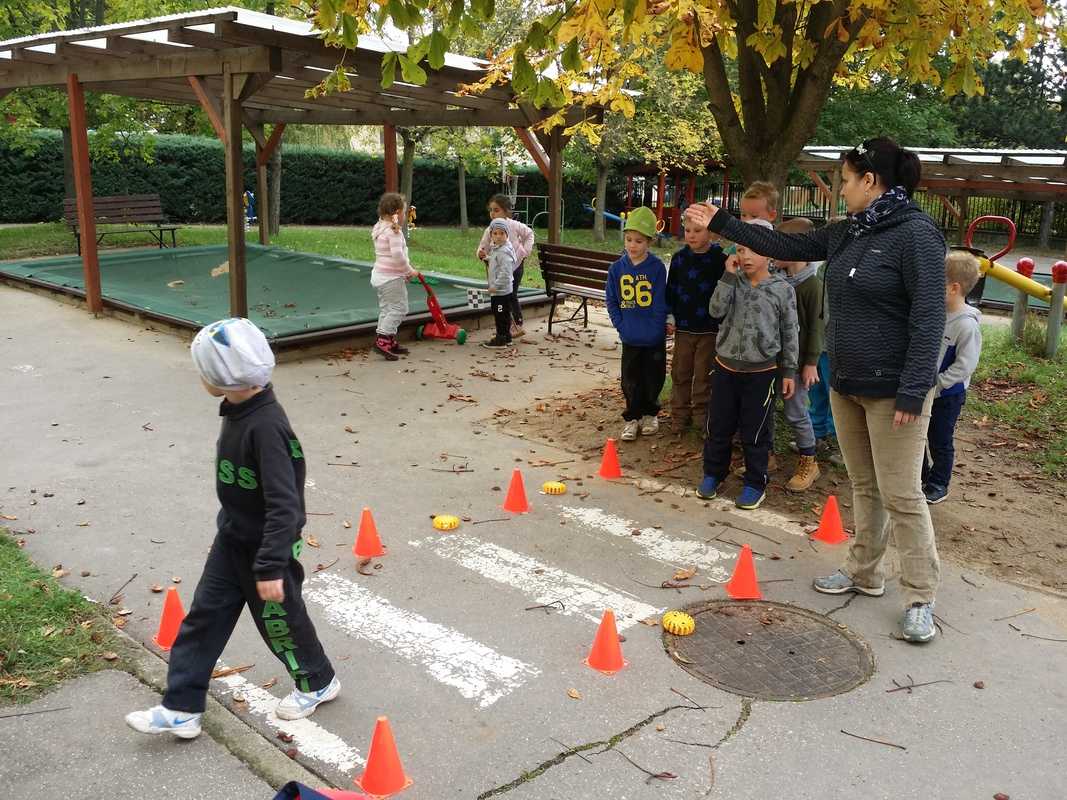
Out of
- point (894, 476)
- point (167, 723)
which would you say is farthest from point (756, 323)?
point (167, 723)

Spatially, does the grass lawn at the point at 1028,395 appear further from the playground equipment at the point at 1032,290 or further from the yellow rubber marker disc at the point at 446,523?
the yellow rubber marker disc at the point at 446,523

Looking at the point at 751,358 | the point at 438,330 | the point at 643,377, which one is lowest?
the point at 438,330

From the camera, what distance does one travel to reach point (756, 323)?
5734mm

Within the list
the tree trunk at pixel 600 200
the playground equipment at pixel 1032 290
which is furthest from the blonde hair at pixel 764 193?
the tree trunk at pixel 600 200

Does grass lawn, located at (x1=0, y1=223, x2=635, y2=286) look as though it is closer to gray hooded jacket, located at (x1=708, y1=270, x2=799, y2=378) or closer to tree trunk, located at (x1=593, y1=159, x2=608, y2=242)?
tree trunk, located at (x1=593, y1=159, x2=608, y2=242)

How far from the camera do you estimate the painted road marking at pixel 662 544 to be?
510 centimetres

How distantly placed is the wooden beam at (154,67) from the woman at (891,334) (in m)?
7.00

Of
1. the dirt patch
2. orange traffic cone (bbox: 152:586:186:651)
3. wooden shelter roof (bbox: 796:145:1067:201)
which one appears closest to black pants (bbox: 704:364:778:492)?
the dirt patch

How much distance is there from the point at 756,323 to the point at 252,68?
634cm

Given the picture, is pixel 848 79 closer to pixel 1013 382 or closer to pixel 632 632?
pixel 1013 382

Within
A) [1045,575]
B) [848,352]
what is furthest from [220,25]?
[1045,575]

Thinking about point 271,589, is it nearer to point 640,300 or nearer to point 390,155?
point 640,300

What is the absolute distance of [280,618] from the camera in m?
3.39

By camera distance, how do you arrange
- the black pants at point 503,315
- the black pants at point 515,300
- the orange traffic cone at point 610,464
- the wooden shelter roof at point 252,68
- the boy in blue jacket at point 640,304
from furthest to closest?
the black pants at point 515,300 → the black pants at point 503,315 → the wooden shelter roof at point 252,68 → the boy in blue jacket at point 640,304 → the orange traffic cone at point 610,464
